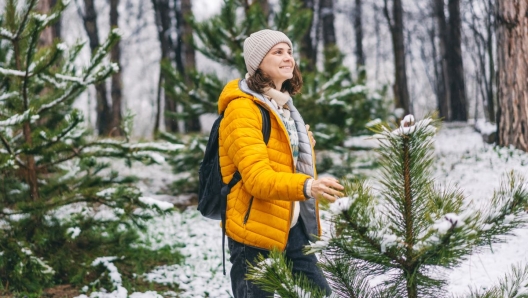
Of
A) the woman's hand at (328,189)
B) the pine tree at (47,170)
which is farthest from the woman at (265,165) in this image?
the pine tree at (47,170)

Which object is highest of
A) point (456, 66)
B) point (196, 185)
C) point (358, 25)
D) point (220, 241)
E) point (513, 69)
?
point (358, 25)

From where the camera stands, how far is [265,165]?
7.14ft

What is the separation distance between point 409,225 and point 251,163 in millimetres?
702

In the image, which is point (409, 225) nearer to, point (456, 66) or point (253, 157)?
point (253, 157)

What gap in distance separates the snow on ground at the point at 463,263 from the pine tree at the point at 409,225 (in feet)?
4.91

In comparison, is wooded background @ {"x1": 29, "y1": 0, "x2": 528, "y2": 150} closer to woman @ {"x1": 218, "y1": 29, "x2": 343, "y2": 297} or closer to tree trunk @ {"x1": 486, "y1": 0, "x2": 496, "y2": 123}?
tree trunk @ {"x1": 486, "y1": 0, "x2": 496, "y2": 123}

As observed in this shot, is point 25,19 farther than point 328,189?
Yes

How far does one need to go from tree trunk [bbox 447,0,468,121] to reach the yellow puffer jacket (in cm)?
1413

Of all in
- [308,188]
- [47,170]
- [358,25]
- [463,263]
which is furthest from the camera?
[358,25]

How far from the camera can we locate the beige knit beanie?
252cm

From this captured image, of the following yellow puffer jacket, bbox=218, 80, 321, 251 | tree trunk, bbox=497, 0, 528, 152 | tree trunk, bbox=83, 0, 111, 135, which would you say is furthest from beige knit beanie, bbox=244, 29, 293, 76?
tree trunk, bbox=83, 0, 111, 135

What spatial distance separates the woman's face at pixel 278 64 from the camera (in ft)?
8.26

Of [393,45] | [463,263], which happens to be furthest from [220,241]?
[393,45]

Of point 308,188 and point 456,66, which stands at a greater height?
point 456,66
